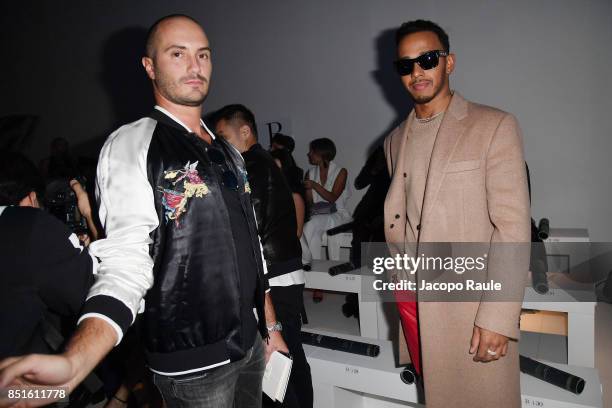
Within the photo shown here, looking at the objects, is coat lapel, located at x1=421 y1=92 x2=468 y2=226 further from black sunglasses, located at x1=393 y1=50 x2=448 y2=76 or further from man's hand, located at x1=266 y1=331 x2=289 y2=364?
man's hand, located at x1=266 y1=331 x2=289 y2=364

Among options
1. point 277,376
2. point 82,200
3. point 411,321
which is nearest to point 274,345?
point 277,376

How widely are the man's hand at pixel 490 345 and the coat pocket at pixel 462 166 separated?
1.80 feet

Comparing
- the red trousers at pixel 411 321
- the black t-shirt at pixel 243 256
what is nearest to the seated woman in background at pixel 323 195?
the red trousers at pixel 411 321

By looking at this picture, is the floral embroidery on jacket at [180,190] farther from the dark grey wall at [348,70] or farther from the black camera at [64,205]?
the dark grey wall at [348,70]

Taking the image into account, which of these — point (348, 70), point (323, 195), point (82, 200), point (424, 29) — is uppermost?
point (348, 70)

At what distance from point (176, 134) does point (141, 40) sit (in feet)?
23.4

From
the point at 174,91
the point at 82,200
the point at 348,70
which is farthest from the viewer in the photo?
the point at 348,70

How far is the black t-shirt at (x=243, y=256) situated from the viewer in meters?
1.27

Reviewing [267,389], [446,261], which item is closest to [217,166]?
[267,389]

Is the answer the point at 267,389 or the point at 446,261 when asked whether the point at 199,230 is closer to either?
the point at 267,389

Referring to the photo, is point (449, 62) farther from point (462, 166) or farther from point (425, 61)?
point (462, 166)

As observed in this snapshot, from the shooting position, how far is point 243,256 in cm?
129

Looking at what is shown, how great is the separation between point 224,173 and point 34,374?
0.76 meters

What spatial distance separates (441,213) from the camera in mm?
1495
